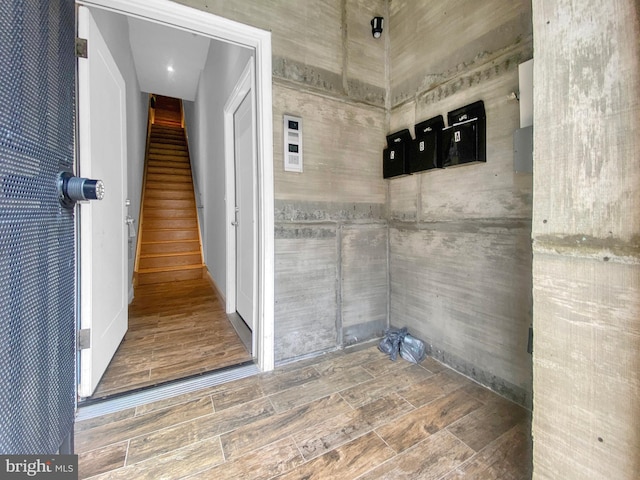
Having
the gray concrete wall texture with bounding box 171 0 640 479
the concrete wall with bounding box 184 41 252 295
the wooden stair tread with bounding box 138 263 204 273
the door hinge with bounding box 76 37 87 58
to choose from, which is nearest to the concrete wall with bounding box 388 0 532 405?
the gray concrete wall texture with bounding box 171 0 640 479

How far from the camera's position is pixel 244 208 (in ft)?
8.86

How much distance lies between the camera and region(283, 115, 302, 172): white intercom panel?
1924 millimetres

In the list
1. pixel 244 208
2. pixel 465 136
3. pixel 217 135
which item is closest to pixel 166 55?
pixel 217 135

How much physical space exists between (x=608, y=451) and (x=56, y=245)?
173 centimetres

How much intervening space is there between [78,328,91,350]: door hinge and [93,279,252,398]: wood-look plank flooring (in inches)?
12.3

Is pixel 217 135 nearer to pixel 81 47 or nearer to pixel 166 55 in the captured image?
pixel 166 55

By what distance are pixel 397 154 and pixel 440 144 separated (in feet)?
1.21

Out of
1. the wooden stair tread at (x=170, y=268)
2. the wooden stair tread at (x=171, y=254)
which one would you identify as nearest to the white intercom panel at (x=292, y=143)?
the wooden stair tread at (x=170, y=268)

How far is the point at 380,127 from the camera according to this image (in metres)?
2.30

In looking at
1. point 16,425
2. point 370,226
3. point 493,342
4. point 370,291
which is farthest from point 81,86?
point 493,342

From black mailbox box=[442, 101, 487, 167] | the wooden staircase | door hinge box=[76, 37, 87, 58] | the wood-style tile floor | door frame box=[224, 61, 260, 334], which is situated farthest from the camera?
the wooden staircase

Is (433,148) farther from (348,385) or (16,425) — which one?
(16,425)

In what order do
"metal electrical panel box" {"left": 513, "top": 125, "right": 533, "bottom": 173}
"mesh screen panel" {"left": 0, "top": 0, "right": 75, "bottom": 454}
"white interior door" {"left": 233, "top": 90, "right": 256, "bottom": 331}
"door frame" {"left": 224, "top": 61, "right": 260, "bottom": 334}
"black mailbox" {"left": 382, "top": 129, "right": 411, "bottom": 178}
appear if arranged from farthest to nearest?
"door frame" {"left": 224, "top": 61, "right": 260, "bottom": 334}
"white interior door" {"left": 233, "top": 90, "right": 256, "bottom": 331}
"black mailbox" {"left": 382, "top": 129, "right": 411, "bottom": 178}
"metal electrical panel box" {"left": 513, "top": 125, "right": 533, "bottom": 173}
"mesh screen panel" {"left": 0, "top": 0, "right": 75, "bottom": 454}

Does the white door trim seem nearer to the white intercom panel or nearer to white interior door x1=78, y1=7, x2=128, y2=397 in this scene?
white interior door x1=78, y1=7, x2=128, y2=397
